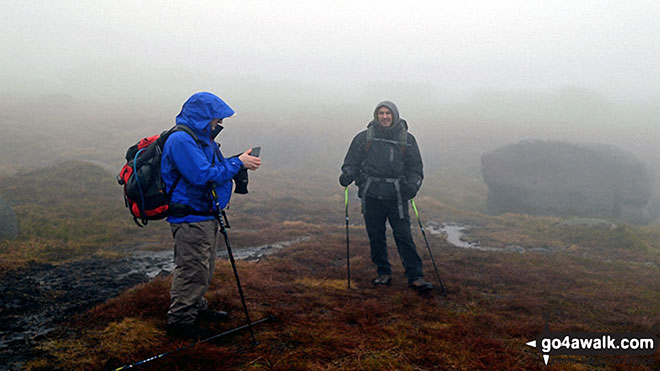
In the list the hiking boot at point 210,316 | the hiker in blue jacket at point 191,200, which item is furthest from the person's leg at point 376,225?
the hiker in blue jacket at point 191,200

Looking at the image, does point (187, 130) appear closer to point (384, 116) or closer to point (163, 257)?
point (384, 116)

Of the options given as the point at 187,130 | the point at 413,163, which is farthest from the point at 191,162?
the point at 413,163

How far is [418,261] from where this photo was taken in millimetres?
8367

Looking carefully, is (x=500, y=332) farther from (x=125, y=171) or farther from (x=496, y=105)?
(x=496, y=105)

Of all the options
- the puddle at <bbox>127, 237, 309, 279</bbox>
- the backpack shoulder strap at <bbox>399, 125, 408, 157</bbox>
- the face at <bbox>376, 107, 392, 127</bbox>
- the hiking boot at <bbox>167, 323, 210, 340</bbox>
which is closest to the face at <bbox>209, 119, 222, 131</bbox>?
the hiking boot at <bbox>167, 323, 210, 340</bbox>

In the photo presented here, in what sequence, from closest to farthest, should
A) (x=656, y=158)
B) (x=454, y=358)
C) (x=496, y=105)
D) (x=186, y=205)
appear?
(x=454, y=358) < (x=186, y=205) < (x=656, y=158) < (x=496, y=105)

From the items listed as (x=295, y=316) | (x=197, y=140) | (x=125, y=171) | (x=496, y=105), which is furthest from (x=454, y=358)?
(x=496, y=105)

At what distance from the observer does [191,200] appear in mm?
5016

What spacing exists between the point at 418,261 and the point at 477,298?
154 cm

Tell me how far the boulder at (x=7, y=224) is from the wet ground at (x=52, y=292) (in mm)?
3631

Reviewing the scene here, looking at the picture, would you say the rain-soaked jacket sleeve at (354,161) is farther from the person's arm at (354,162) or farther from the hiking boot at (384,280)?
the hiking boot at (384,280)

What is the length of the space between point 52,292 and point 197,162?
210 inches

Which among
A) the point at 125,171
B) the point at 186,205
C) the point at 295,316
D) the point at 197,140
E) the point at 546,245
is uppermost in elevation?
the point at 197,140

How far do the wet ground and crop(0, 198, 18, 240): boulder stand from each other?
3.63 metres
